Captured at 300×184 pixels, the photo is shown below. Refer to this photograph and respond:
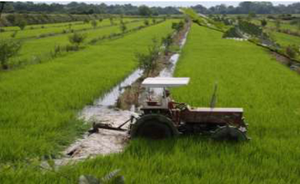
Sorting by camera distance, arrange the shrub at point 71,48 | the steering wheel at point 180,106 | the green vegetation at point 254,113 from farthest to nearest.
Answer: the shrub at point 71,48 → the steering wheel at point 180,106 → the green vegetation at point 254,113

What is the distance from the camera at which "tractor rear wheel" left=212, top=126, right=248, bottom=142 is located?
5.14 metres

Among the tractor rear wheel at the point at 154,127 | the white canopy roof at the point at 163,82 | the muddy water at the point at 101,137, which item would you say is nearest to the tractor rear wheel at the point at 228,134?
the tractor rear wheel at the point at 154,127

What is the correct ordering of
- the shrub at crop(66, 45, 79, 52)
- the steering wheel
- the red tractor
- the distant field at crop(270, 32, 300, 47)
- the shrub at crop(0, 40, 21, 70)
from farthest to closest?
the distant field at crop(270, 32, 300, 47) → the shrub at crop(66, 45, 79, 52) → the shrub at crop(0, 40, 21, 70) → the steering wheel → the red tractor

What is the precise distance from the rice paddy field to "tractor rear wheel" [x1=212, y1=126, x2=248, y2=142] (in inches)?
3.8

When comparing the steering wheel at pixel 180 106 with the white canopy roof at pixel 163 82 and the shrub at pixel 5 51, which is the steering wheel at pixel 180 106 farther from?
the shrub at pixel 5 51

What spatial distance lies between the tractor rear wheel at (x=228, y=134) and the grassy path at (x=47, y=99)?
2.09 m

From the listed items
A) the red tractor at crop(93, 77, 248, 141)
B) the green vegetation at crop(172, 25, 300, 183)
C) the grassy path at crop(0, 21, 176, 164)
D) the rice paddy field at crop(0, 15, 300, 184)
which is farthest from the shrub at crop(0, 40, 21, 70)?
the red tractor at crop(93, 77, 248, 141)

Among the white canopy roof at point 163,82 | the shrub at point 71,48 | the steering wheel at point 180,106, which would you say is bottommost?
the shrub at point 71,48

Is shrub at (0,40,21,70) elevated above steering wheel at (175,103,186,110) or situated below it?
below

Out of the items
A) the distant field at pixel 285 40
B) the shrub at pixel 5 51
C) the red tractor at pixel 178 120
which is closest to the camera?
the red tractor at pixel 178 120

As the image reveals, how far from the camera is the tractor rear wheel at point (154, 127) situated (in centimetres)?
506

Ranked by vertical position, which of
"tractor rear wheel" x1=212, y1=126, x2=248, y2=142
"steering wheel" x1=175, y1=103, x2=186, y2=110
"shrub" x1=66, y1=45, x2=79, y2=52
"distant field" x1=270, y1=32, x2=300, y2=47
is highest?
"steering wheel" x1=175, y1=103, x2=186, y2=110

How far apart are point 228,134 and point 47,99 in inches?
165

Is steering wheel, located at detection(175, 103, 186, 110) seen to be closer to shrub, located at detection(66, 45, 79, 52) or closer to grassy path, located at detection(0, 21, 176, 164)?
grassy path, located at detection(0, 21, 176, 164)
